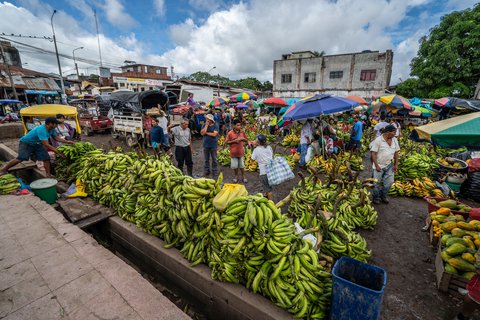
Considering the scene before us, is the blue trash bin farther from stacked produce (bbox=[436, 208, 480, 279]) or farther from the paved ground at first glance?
the paved ground

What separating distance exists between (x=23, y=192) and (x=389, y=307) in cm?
847

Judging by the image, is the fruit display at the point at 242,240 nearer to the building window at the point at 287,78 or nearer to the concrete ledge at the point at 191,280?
the concrete ledge at the point at 191,280

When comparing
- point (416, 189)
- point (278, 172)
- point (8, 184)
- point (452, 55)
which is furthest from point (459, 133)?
point (452, 55)

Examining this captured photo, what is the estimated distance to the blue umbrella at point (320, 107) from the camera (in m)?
6.94

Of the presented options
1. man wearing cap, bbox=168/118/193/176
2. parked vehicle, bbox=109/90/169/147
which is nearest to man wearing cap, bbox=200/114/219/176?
man wearing cap, bbox=168/118/193/176

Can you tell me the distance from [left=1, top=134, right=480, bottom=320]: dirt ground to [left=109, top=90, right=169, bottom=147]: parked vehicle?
29.6ft

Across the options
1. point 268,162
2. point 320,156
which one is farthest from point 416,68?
point 268,162

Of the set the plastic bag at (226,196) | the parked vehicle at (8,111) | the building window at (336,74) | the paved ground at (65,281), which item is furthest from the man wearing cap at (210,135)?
the building window at (336,74)

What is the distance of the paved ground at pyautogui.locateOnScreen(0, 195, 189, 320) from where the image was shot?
109 inches

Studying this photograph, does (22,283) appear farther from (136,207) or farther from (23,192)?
(23,192)

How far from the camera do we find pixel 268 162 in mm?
5551

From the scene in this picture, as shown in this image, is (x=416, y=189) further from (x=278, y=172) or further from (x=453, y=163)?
(x=278, y=172)

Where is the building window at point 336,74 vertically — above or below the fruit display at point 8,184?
above

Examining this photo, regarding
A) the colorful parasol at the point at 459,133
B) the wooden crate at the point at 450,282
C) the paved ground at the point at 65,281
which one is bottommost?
Answer: the wooden crate at the point at 450,282
